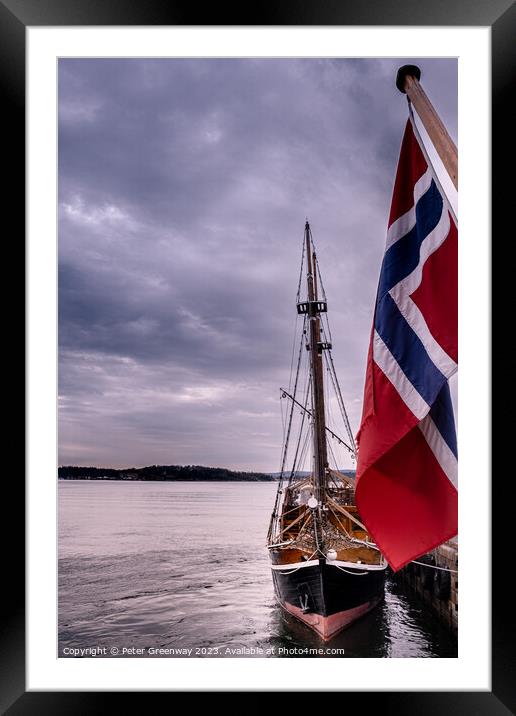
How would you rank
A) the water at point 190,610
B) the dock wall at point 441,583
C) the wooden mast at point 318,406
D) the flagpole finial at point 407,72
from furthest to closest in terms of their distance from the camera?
1. the wooden mast at point 318,406
2. the dock wall at point 441,583
3. the water at point 190,610
4. the flagpole finial at point 407,72

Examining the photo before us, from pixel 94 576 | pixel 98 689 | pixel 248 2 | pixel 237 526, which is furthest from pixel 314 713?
pixel 237 526

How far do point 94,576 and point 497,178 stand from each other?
15.3ft

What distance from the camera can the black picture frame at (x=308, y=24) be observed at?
104 inches

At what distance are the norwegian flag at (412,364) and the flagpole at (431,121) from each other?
0.16 metres

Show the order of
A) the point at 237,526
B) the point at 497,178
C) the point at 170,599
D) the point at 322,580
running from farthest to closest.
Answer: the point at 237,526
the point at 322,580
the point at 170,599
the point at 497,178

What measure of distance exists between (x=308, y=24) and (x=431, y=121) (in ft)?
3.62

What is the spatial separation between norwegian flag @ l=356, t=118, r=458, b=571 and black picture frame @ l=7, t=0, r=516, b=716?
47 cm

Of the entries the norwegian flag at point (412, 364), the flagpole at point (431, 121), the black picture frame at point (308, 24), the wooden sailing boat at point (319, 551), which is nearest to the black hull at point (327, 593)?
the wooden sailing boat at point (319, 551)

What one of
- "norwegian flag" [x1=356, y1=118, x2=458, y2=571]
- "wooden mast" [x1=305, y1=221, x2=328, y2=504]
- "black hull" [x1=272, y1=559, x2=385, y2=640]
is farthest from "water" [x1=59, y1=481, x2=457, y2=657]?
"wooden mast" [x1=305, y1=221, x2=328, y2=504]

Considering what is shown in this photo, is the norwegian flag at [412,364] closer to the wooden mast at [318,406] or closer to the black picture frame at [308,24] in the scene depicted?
the black picture frame at [308,24]

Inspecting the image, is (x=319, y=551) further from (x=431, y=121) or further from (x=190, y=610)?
(x=431, y=121)

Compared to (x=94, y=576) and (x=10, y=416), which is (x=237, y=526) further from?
(x=10, y=416)

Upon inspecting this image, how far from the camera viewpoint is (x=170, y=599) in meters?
5.00

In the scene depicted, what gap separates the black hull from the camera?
5.77 meters
